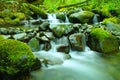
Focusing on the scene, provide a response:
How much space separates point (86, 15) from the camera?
1176cm

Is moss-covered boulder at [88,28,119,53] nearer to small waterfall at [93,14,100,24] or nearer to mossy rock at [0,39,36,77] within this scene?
mossy rock at [0,39,36,77]

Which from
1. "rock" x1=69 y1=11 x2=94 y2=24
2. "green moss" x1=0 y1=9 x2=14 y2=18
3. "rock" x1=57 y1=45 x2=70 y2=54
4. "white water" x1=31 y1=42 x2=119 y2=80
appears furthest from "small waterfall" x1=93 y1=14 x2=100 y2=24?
"rock" x1=57 y1=45 x2=70 y2=54

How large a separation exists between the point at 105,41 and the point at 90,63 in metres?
1.36

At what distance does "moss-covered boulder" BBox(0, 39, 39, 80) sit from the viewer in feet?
15.3

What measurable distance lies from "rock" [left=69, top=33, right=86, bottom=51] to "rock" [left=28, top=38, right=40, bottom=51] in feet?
4.21

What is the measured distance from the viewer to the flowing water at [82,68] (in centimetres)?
557

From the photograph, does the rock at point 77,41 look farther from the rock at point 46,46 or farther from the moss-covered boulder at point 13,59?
the moss-covered boulder at point 13,59

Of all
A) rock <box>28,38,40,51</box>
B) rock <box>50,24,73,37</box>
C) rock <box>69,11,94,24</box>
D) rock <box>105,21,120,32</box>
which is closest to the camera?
rock <box>28,38,40,51</box>

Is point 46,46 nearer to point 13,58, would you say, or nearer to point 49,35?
point 49,35

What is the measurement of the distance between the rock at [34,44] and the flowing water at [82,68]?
8.2 inches

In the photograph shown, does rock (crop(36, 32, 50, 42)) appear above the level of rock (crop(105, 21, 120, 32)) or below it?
above

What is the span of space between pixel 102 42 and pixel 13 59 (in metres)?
3.99

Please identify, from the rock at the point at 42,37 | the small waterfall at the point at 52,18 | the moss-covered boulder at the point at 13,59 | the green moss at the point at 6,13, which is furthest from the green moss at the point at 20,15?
the moss-covered boulder at the point at 13,59

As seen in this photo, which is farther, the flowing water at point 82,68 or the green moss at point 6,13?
the green moss at point 6,13
